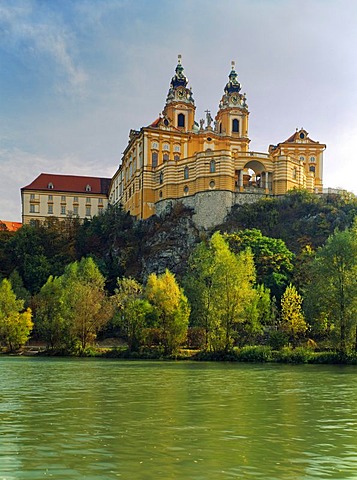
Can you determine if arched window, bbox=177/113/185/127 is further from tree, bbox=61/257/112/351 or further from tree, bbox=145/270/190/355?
tree, bbox=145/270/190/355

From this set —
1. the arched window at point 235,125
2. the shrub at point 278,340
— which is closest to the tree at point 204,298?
the shrub at point 278,340

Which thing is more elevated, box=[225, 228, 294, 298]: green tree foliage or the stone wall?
the stone wall

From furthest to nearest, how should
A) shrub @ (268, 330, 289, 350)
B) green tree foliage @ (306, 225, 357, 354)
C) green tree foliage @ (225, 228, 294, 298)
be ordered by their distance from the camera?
green tree foliage @ (225, 228, 294, 298), shrub @ (268, 330, 289, 350), green tree foliage @ (306, 225, 357, 354)

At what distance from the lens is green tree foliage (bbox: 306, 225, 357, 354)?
45281 millimetres

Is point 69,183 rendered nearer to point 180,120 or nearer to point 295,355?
point 180,120

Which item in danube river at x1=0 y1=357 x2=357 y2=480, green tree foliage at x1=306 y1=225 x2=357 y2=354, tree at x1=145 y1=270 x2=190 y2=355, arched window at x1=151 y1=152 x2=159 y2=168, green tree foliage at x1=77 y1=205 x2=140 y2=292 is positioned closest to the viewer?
danube river at x1=0 y1=357 x2=357 y2=480

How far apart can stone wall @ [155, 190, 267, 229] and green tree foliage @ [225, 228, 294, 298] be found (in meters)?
8.61

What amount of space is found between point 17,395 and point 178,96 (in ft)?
279

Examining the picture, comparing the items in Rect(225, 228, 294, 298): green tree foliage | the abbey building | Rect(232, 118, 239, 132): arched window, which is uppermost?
Rect(232, 118, 239, 132): arched window

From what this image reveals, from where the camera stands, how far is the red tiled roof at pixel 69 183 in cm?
11925

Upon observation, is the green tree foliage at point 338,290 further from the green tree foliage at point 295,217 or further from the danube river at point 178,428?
the green tree foliage at point 295,217

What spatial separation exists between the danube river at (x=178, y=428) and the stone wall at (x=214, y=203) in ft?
175

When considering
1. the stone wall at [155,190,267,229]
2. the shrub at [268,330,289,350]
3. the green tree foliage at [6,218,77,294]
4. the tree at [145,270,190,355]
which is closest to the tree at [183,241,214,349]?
the tree at [145,270,190,355]

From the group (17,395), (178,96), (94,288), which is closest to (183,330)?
(94,288)
